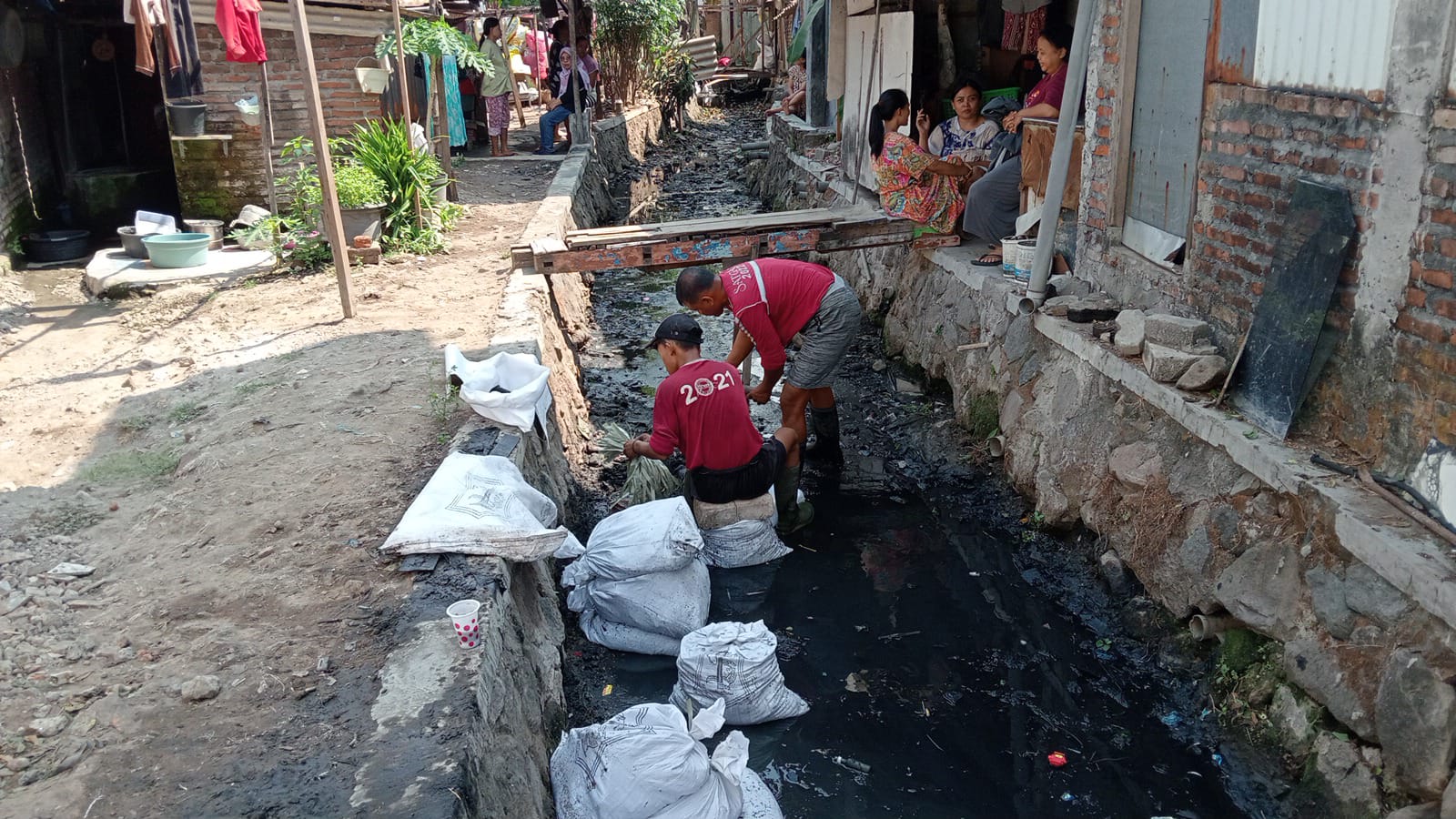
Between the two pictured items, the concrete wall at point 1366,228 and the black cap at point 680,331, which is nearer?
the concrete wall at point 1366,228

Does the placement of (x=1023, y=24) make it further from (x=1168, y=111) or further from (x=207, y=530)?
(x=207, y=530)

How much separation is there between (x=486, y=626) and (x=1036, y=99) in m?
5.08

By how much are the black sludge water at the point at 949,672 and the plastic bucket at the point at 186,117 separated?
6306mm

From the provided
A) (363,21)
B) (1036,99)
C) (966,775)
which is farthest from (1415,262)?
(363,21)

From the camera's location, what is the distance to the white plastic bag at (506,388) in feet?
16.2

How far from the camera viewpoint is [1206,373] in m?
4.33

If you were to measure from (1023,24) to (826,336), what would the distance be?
477 centimetres

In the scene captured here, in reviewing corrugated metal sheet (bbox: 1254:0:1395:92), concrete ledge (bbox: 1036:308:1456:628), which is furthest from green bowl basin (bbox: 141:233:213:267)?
corrugated metal sheet (bbox: 1254:0:1395:92)

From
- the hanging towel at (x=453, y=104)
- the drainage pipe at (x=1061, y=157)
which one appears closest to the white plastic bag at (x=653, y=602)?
the drainage pipe at (x=1061, y=157)

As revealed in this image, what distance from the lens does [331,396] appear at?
18.2 ft

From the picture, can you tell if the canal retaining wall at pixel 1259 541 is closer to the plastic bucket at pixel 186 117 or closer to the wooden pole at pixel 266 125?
the wooden pole at pixel 266 125

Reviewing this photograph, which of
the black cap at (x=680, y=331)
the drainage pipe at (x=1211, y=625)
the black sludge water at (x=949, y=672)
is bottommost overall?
the black sludge water at (x=949, y=672)

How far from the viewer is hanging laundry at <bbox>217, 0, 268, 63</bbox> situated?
7.61 metres

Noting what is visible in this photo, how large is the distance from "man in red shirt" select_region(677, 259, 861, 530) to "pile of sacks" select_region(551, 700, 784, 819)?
242 centimetres
